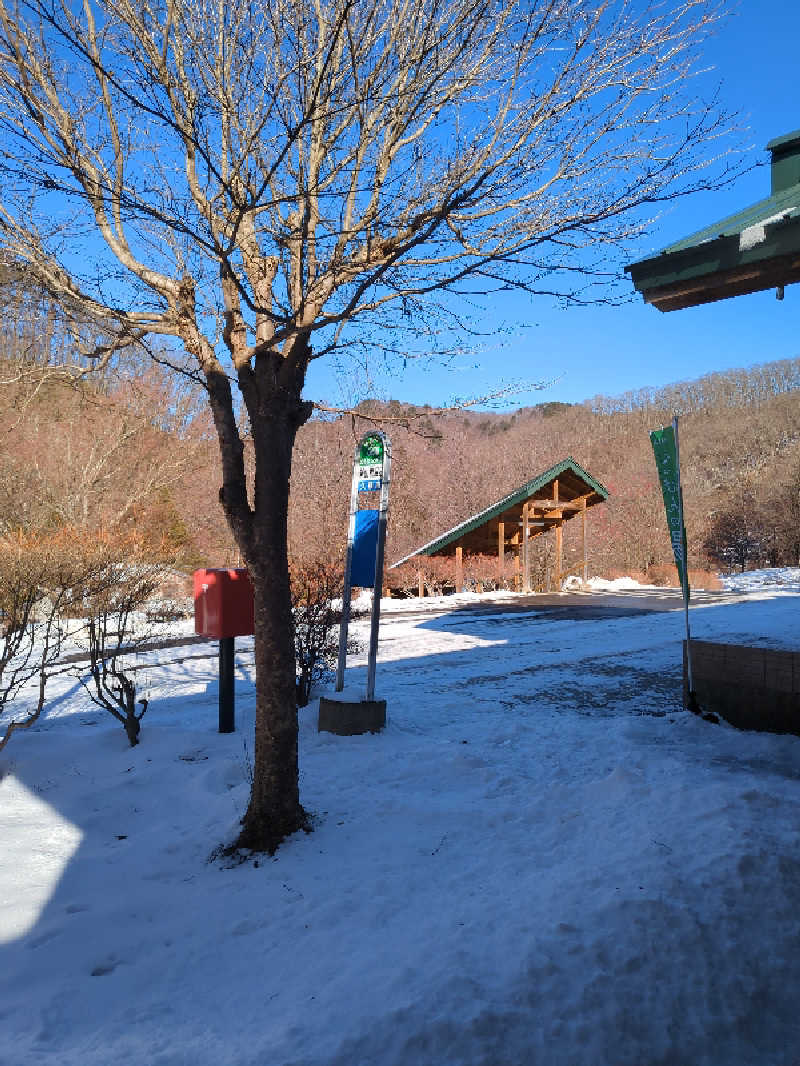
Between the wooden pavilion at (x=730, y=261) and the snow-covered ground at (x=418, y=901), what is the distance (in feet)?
8.86

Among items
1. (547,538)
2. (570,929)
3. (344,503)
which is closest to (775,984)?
(570,929)

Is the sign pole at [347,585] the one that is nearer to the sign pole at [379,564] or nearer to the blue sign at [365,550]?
the blue sign at [365,550]

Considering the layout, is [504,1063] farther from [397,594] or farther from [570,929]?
[397,594]

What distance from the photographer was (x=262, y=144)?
4.89m

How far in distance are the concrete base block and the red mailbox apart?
1018 mm

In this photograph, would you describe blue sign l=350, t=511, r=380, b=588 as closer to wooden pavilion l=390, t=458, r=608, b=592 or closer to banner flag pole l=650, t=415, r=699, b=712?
banner flag pole l=650, t=415, r=699, b=712

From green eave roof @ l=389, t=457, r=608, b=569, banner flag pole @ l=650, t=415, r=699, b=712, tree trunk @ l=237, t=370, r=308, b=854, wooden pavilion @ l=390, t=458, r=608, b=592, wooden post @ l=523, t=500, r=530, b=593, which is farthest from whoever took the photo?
wooden post @ l=523, t=500, r=530, b=593

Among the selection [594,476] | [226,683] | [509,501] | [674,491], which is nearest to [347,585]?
[226,683]

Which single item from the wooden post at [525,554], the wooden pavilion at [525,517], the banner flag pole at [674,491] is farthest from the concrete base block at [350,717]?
the wooden post at [525,554]

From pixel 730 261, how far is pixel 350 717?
177 inches

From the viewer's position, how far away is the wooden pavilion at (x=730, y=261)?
2.90m

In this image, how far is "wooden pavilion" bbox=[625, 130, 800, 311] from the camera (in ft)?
9.50

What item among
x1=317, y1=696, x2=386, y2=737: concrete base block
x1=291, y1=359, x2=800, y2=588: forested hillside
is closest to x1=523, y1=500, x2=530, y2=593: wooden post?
x1=291, y1=359, x2=800, y2=588: forested hillside

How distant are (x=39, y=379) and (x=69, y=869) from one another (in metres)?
3.15
